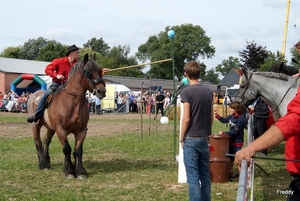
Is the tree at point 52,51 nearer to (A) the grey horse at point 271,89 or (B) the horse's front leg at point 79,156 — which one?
(B) the horse's front leg at point 79,156

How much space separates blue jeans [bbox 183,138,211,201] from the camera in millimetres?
5711

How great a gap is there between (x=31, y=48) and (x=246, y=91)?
333 feet

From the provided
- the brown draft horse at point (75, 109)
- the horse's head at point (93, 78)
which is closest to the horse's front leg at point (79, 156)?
the brown draft horse at point (75, 109)

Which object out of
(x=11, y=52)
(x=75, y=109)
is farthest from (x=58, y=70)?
(x=11, y=52)

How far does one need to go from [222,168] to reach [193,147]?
270 cm

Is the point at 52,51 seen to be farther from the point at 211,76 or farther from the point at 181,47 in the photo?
the point at 211,76

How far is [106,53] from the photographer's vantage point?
110938mm

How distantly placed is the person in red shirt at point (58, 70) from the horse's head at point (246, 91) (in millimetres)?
3603

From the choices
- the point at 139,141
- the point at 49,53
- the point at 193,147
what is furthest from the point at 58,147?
the point at 49,53

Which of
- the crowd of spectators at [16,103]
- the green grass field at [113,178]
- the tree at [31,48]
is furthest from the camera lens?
the tree at [31,48]

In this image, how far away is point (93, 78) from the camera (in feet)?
28.9

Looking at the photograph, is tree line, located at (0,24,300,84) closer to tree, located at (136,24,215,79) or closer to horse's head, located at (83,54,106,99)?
tree, located at (136,24,215,79)

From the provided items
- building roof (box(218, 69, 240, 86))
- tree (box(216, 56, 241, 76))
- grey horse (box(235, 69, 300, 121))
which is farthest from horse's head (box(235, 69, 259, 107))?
tree (box(216, 56, 241, 76))

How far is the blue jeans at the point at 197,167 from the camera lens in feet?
18.7
